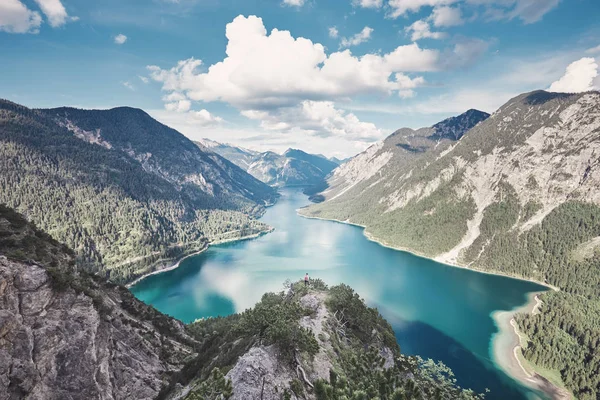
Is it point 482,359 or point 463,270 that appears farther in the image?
point 463,270

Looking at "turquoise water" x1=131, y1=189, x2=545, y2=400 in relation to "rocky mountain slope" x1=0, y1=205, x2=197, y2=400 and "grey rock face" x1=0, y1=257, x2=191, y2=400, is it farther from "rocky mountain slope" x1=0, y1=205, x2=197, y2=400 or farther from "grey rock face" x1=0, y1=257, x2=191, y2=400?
"grey rock face" x1=0, y1=257, x2=191, y2=400

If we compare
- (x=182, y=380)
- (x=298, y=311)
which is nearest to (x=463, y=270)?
(x=298, y=311)

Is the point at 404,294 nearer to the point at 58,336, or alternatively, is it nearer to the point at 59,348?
the point at 59,348

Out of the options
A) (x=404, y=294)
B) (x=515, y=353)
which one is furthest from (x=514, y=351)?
(x=404, y=294)

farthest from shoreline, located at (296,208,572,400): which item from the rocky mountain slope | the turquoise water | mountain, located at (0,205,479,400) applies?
the rocky mountain slope

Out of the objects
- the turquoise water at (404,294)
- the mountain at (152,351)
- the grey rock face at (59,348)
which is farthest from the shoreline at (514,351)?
the grey rock face at (59,348)

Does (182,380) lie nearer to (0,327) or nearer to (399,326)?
(0,327)
